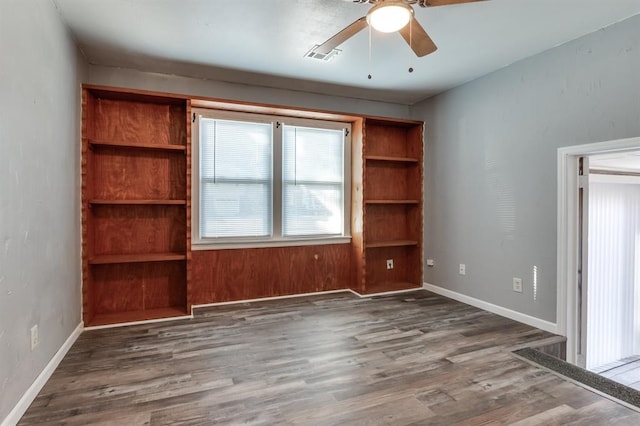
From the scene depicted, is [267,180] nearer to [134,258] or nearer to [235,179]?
[235,179]

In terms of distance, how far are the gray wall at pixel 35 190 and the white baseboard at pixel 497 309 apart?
12.7 ft

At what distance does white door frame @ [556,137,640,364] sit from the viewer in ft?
9.48

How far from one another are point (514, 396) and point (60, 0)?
12.8 ft

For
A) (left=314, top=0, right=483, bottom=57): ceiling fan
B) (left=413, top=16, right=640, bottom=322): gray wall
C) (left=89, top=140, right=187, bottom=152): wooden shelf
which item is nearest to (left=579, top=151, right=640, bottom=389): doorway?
(left=413, top=16, right=640, bottom=322): gray wall

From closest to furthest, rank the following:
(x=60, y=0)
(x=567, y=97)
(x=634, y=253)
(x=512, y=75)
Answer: (x=60, y=0) → (x=567, y=97) → (x=512, y=75) → (x=634, y=253)

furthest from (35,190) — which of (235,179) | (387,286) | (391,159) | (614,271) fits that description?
(614,271)

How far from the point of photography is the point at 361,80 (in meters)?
3.83

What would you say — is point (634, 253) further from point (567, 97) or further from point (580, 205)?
point (567, 97)

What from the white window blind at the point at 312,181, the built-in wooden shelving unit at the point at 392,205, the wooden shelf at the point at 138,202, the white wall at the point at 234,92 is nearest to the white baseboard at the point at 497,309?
the built-in wooden shelving unit at the point at 392,205

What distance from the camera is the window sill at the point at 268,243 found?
3.75 m

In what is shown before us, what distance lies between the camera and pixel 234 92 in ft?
12.6

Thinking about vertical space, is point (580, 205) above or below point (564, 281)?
above

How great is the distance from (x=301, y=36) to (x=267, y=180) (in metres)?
1.71

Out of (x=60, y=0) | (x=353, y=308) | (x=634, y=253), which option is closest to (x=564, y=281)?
(x=353, y=308)
